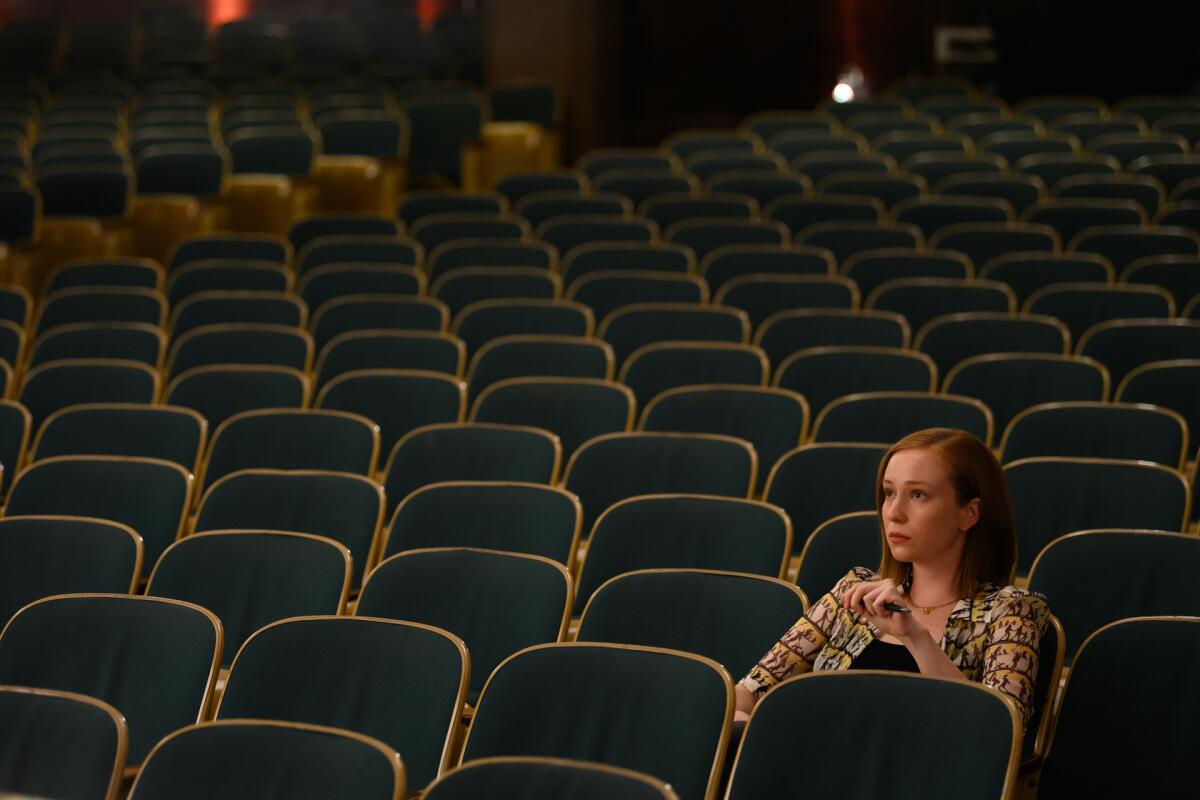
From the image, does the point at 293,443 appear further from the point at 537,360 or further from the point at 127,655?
the point at 127,655

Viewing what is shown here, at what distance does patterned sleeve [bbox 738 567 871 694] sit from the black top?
8 cm

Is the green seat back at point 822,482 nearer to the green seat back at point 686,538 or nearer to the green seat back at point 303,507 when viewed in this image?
the green seat back at point 686,538

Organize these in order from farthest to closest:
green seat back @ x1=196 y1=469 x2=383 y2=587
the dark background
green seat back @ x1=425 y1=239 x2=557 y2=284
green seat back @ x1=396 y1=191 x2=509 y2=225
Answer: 1. the dark background
2. green seat back @ x1=396 y1=191 x2=509 y2=225
3. green seat back @ x1=425 y1=239 x2=557 y2=284
4. green seat back @ x1=196 y1=469 x2=383 y2=587

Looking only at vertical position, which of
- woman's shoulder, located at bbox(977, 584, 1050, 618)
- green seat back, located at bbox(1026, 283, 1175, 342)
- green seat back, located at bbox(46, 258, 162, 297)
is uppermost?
green seat back, located at bbox(1026, 283, 1175, 342)

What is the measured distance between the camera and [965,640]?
6.92ft

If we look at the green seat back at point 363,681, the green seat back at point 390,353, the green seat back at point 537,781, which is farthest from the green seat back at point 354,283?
the green seat back at point 537,781

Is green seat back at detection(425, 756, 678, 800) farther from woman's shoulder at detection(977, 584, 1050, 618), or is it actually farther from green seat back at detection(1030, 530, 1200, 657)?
green seat back at detection(1030, 530, 1200, 657)

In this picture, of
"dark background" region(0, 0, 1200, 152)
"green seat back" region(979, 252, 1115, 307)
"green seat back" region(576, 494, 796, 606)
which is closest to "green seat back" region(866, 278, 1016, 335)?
"green seat back" region(979, 252, 1115, 307)

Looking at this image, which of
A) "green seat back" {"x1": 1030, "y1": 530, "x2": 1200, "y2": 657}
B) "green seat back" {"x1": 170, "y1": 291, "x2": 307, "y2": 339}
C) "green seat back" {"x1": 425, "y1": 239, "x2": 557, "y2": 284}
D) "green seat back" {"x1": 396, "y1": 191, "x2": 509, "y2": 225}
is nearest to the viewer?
"green seat back" {"x1": 1030, "y1": 530, "x2": 1200, "y2": 657}

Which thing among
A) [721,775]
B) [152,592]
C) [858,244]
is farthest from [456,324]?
[721,775]

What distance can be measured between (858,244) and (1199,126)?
2738 mm

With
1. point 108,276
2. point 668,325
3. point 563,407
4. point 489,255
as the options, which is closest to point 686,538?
point 563,407

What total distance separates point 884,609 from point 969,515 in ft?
0.77

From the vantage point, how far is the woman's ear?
2145 mm
